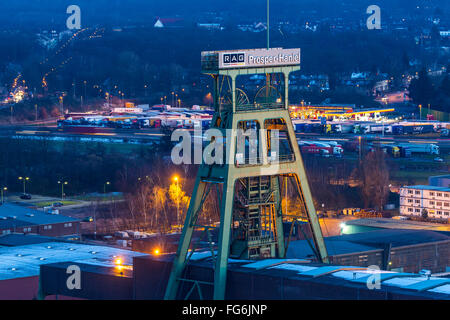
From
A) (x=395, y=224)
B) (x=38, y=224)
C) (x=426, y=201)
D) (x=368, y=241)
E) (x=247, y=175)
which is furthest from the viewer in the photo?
(x=426, y=201)

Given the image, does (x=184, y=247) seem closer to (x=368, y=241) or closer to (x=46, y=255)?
(x=46, y=255)

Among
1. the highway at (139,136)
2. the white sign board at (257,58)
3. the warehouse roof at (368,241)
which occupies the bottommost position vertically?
the warehouse roof at (368,241)

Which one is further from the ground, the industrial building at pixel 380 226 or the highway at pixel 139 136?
the highway at pixel 139 136

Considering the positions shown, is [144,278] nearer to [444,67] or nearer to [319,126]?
[319,126]

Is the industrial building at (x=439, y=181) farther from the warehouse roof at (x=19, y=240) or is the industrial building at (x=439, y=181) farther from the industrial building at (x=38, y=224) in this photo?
the warehouse roof at (x=19, y=240)

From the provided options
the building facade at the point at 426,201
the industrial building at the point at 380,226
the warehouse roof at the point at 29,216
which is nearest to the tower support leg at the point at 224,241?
the industrial building at the point at 380,226

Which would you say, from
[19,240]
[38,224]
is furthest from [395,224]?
[19,240]

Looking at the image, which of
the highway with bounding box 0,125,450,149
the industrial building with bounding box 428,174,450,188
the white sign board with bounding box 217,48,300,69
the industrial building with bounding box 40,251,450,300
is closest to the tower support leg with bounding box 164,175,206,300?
the industrial building with bounding box 40,251,450,300
